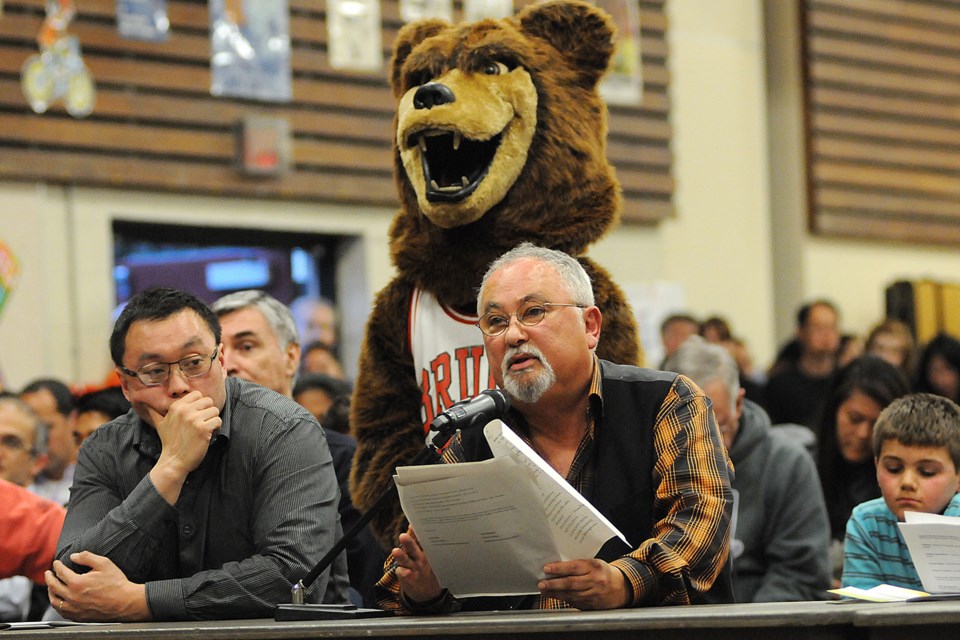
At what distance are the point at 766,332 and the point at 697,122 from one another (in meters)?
1.51

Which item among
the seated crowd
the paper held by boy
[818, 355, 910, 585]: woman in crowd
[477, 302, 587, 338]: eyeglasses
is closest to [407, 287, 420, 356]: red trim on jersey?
the seated crowd

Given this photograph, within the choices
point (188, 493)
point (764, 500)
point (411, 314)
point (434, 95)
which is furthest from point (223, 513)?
point (764, 500)

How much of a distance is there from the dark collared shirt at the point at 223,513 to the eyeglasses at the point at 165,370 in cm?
12

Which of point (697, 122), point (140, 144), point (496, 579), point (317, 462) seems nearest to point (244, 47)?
point (140, 144)

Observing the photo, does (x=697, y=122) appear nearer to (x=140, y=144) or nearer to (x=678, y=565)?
(x=140, y=144)

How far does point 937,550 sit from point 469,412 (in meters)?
0.92

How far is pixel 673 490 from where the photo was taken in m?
2.96

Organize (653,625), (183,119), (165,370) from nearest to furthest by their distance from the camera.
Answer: (653,625)
(165,370)
(183,119)

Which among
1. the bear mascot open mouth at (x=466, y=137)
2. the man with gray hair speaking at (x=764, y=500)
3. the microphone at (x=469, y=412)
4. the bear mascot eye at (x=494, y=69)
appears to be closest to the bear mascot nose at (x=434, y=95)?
the bear mascot open mouth at (x=466, y=137)

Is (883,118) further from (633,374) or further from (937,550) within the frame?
(937,550)

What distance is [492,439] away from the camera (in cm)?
269

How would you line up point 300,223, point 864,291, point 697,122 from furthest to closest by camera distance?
1. point 864,291
2. point 697,122
3. point 300,223

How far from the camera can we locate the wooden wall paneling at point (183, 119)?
7.12 meters

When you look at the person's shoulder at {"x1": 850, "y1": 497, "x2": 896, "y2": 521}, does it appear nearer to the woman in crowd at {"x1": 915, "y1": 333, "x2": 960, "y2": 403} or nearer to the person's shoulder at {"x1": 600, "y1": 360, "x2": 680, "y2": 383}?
the person's shoulder at {"x1": 600, "y1": 360, "x2": 680, "y2": 383}
